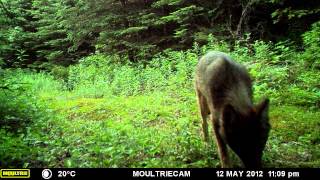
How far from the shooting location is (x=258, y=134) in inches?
186

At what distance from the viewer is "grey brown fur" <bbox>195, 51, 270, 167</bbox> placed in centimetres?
467

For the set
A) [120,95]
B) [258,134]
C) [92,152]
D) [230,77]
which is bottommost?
[120,95]

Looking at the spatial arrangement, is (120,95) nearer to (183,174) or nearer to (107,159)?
(107,159)

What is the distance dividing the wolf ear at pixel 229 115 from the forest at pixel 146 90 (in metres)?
1.19

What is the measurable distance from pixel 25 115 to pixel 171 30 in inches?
499

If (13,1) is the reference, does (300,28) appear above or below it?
below

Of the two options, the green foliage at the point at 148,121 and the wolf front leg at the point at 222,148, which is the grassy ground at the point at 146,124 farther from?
the wolf front leg at the point at 222,148

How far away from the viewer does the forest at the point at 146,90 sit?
250 inches

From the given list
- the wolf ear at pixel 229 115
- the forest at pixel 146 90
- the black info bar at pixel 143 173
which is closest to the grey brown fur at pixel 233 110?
the wolf ear at pixel 229 115

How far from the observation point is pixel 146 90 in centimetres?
1322

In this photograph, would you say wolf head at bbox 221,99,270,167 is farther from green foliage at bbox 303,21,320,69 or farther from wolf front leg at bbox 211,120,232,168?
green foliage at bbox 303,21,320,69

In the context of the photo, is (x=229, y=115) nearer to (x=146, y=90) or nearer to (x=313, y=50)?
(x=313, y=50)

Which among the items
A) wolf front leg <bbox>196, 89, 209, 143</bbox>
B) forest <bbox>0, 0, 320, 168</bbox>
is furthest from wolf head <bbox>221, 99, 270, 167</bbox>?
wolf front leg <bbox>196, 89, 209, 143</bbox>

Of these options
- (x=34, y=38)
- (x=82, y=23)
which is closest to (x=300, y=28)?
(x=82, y=23)
